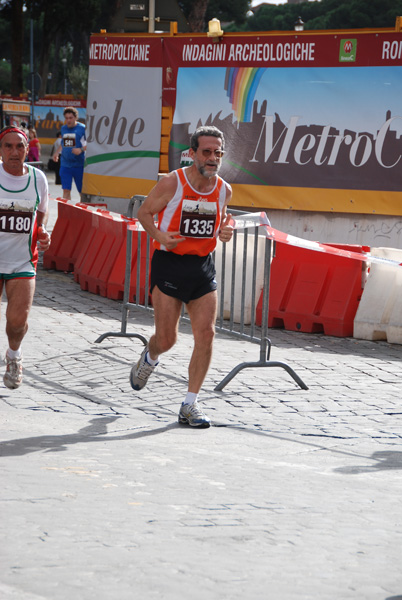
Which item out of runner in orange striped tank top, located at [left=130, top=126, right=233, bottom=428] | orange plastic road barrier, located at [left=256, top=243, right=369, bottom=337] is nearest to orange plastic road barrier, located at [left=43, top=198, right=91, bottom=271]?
orange plastic road barrier, located at [left=256, top=243, right=369, bottom=337]

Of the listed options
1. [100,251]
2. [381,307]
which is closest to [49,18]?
[100,251]

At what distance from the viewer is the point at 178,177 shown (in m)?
6.89

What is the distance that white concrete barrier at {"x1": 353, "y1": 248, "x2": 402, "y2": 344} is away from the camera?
403 inches

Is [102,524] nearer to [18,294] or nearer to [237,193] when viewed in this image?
[18,294]

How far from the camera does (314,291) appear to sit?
10711mm

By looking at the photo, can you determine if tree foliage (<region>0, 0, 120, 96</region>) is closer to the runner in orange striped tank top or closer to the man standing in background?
the man standing in background

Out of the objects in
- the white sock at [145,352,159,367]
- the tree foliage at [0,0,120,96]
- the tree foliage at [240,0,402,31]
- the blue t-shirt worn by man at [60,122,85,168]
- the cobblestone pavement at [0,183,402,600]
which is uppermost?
the tree foliage at [240,0,402,31]

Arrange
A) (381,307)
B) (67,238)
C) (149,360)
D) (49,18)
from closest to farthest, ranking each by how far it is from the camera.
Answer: (149,360), (381,307), (67,238), (49,18)

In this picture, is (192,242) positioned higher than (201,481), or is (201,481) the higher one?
(192,242)

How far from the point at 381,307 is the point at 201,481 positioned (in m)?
5.27

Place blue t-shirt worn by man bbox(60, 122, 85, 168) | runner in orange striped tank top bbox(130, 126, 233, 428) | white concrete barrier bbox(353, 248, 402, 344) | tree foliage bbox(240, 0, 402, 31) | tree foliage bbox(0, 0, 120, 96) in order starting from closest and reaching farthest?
runner in orange striped tank top bbox(130, 126, 233, 428)
white concrete barrier bbox(353, 248, 402, 344)
blue t-shirt worn by man bbox(60, 122, 85, 168)
tree foliage bbox(0, 0, 120, 96)
tree foliage bbox(240, 0, 402, 31)

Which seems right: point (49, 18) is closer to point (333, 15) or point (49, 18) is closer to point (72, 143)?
point (333, 15)

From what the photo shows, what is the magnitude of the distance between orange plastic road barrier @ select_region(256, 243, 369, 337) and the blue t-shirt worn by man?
849 centimetres

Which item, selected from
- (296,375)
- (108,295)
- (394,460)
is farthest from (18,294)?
(108,295)
